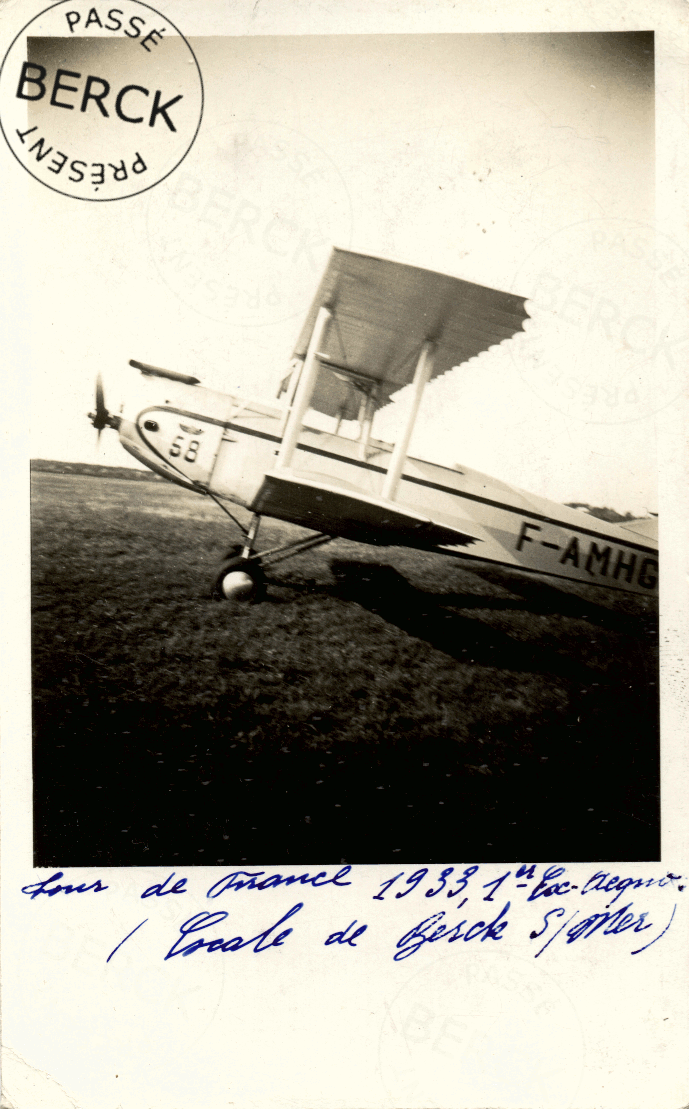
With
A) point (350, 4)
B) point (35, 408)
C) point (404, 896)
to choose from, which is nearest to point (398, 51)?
point (350, 4)

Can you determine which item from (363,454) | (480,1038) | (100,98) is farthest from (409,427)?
(480,1038)

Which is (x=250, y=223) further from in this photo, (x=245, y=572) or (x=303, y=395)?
(x=245, y=572)

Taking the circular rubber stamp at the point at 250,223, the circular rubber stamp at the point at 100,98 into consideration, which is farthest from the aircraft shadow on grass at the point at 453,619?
the circular rubber stamp at the point at 100,98

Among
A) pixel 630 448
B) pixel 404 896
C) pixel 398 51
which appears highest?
pixel 398 51

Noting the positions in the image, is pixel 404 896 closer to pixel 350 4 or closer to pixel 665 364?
pixel 665 364

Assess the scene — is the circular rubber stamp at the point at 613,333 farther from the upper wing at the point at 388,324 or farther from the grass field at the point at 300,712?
the grass field at the point at 300,712

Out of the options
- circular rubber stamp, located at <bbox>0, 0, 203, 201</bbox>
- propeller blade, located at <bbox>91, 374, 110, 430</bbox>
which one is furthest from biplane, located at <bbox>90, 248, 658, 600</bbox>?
circular rubber stamp, located at <bbox>0, 0, 203, 201</bbox>
